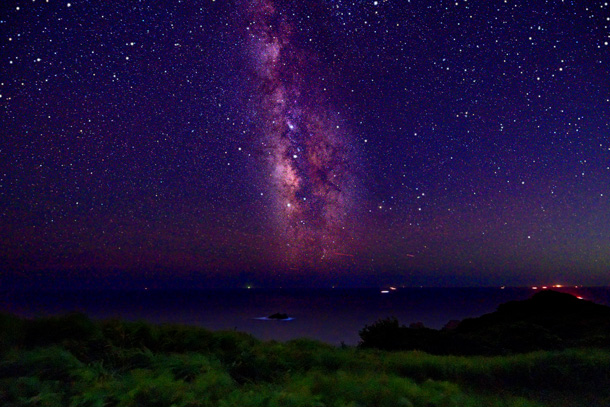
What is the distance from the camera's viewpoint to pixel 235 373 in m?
8.32

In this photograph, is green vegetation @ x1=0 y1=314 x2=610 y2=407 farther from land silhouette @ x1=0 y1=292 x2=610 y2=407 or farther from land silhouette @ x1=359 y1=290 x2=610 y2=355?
land silhouette @ x1=359 y1=290 x2=610 y2=355

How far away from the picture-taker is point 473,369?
10211 mm

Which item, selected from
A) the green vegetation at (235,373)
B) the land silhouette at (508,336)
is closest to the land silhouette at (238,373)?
the green vegetation at (235,373)

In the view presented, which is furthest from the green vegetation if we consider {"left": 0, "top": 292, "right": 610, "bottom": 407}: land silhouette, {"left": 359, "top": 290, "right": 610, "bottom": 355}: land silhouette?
{"left": 359, "top": 290, "right": 610, "bottom": 355}: land silhouette

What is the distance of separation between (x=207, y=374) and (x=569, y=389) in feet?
28.5

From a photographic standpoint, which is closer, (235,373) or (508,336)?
(235,373)

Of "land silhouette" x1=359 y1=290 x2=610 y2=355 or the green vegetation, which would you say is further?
"land silhouette" x1=359 y1=290 x2=610 y2=355

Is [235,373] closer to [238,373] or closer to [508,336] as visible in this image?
[238,373]

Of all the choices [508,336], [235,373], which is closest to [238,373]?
[235,373]

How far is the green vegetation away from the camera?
6059 mm

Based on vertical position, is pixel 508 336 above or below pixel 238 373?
below

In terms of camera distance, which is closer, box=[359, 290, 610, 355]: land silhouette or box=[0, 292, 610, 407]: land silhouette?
box=[0, 292, 610, 407]: land silhouette

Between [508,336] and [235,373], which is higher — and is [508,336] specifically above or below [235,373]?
below

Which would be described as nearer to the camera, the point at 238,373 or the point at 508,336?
the point at 238,373
